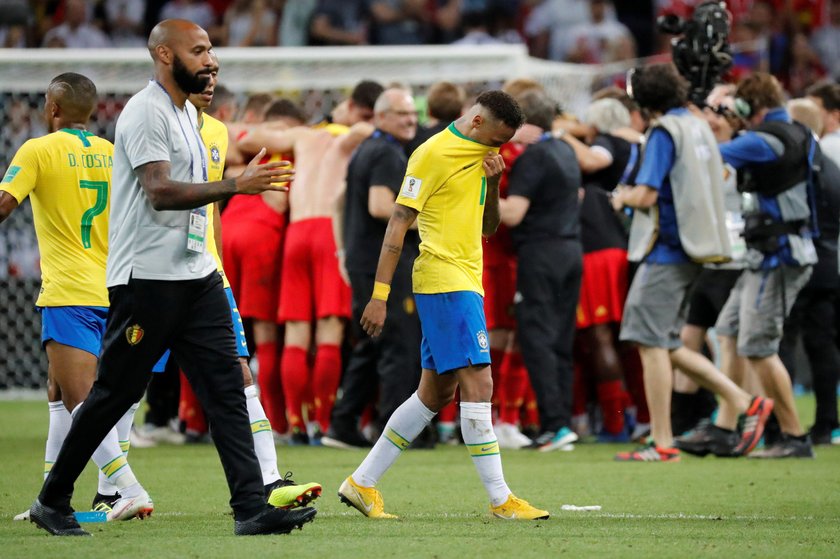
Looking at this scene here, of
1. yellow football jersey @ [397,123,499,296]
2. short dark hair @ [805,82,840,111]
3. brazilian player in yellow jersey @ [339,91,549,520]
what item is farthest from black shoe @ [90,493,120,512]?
short dark hair @ [805,82,840,111]

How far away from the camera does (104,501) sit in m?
6.71

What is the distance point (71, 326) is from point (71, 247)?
373mm

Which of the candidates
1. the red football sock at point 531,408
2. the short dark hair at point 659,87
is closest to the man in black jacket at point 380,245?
the red football sock at point 531,408

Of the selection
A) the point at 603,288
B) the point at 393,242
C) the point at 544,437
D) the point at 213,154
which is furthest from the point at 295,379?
the point at 213,154

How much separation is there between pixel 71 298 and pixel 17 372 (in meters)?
9.07

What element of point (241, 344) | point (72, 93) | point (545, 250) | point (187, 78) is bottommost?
point (545, 250)

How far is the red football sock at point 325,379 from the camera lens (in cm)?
1066

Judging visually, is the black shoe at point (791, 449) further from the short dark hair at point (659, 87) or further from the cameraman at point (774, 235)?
the short dark hair at point (659, 87)

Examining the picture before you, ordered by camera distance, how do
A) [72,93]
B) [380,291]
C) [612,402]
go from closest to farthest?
[380,291]
[72,93]
[612,402]

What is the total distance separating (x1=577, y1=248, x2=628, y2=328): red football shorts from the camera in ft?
35.9

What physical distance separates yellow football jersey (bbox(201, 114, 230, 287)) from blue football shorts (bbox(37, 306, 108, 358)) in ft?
2.49

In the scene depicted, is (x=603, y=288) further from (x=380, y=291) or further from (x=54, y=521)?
(x=54, y=521)

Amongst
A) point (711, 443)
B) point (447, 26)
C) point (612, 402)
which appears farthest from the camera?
point (447, 26)

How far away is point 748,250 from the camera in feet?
31.9
